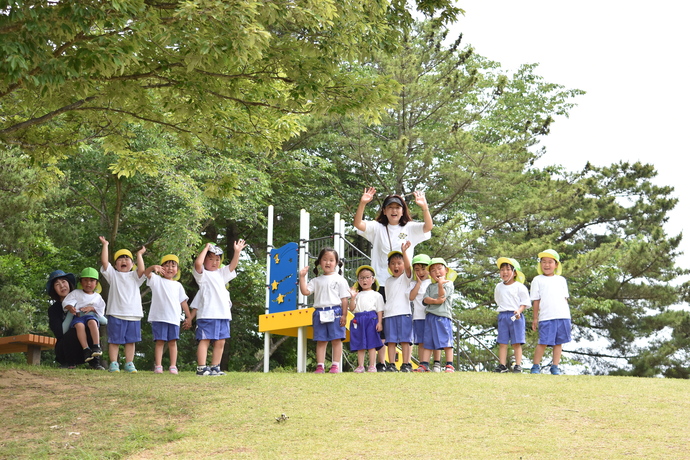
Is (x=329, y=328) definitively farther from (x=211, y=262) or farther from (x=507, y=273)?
(x=507, y=273)

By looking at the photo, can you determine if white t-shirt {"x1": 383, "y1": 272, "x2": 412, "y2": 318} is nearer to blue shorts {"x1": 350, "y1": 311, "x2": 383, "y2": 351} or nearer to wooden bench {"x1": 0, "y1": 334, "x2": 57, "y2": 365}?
blue shorts {"x1": 350, "y1": 311, "x2": 383, "y2": 351}

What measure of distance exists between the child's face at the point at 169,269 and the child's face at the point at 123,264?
0.53m

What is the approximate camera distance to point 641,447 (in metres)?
6.52

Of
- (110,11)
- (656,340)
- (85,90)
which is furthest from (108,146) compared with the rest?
(656,340)

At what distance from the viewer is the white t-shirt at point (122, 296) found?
10797 millimetres

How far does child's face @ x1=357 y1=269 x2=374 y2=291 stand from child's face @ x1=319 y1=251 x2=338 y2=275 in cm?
39

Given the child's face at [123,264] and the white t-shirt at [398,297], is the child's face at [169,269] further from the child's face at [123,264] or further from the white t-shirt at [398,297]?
the white t-shirt at [398,297]

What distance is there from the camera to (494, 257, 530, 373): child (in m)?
10.8

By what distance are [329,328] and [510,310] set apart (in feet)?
8.06

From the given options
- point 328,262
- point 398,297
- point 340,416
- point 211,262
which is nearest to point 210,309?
point 211,262

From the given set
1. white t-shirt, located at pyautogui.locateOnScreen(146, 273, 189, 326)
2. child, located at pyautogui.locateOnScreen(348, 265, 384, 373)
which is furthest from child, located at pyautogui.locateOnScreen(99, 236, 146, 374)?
child, located at pyautogui.locateOnScreen(348, 265, 384, 373)

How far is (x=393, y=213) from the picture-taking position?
35.6 ft

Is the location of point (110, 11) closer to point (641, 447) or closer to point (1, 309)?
point (641, 447)

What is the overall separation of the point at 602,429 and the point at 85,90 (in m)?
5.88
